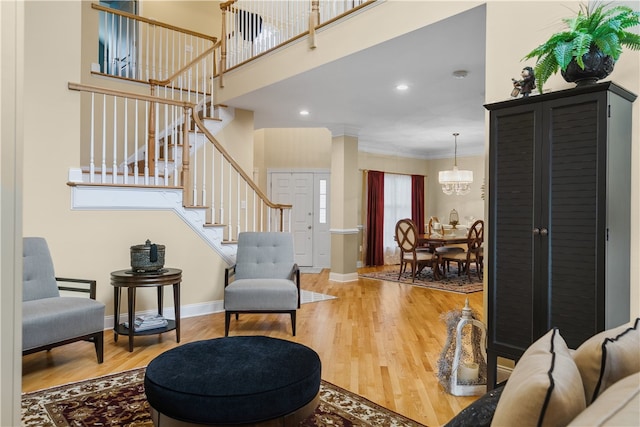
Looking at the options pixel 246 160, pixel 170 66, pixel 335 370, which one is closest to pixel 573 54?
pixel 335 370

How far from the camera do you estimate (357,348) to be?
3.70 meters

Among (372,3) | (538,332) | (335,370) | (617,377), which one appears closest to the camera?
(617,377)

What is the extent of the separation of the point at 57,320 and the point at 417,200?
8655mm

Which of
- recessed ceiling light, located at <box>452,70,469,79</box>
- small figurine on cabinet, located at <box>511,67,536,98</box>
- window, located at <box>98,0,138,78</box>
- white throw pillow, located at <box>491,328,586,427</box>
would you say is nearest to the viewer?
white throw pillow, located at <box>491,328,586,427</box>

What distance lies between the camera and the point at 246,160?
21.6ft

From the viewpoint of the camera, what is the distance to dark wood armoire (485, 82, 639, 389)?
218cm

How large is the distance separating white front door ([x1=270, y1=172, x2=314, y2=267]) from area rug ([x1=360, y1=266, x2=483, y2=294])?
1346 mm

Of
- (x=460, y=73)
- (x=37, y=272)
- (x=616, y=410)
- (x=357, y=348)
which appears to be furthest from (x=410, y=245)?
(x=616, y=410)

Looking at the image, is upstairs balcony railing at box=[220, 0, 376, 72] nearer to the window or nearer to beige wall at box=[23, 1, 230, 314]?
the window

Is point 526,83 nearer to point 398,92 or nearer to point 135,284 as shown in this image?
point 398,92

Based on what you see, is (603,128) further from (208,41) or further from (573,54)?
(208,41)

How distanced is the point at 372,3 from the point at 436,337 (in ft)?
10.3

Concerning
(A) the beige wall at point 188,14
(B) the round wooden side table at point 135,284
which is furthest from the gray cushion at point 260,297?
(A) the beige wall at point 188,14

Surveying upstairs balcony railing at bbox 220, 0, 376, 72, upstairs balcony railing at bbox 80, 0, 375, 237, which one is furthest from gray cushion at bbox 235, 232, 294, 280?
upstairs balcony railing at bbox 220, 0, 376, 72
